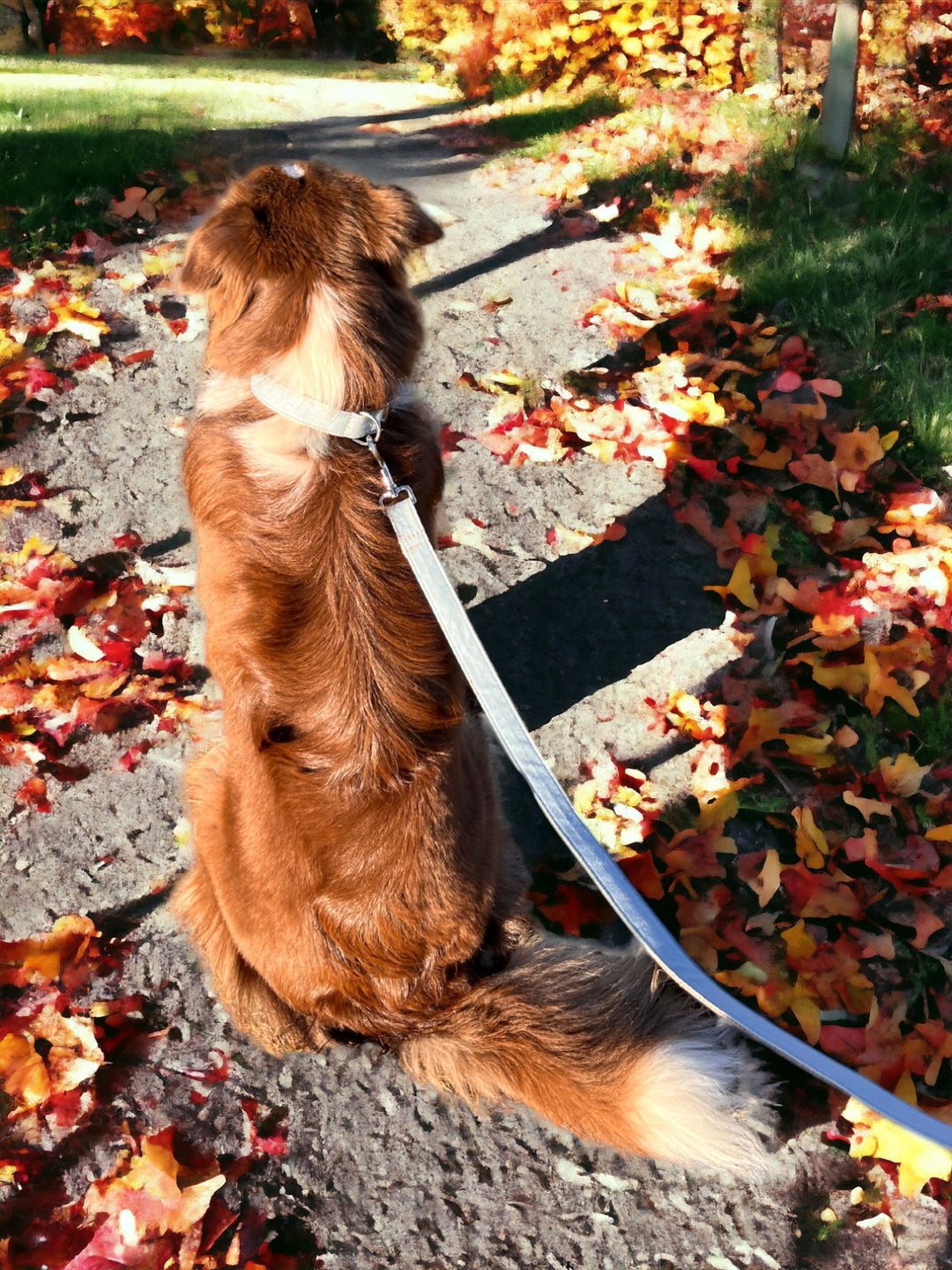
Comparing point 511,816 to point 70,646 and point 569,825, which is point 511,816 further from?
point 70,646

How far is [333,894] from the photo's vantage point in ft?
6.40

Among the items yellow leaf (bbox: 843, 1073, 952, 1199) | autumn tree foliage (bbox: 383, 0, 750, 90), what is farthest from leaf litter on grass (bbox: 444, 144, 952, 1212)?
autumn tree foliage (bbox: 383, 0, 750, 90)

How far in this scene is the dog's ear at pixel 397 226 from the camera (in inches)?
96.1

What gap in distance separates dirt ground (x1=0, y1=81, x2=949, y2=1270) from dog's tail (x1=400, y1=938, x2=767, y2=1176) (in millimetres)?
498

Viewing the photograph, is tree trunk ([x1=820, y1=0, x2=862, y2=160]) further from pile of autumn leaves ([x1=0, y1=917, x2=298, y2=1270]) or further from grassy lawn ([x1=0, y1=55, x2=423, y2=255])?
pile of autumn leaves ([x1=0, y1=917, x2=298, y2=1270])

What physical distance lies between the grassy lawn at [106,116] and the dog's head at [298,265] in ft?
11.7

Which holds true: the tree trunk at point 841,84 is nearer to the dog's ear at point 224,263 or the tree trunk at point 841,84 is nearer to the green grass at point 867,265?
the green grass at point 867,265

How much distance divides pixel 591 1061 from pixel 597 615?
2.06 metres

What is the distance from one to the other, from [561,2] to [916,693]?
5.71m

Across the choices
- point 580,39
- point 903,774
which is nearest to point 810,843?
point 903,774

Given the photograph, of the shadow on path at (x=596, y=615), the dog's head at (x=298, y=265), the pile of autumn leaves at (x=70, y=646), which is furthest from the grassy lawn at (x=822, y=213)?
the pile of autumn leaves at (x=70, y=646)

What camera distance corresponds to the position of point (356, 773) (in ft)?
6.50

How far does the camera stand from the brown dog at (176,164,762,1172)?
1.99 metres

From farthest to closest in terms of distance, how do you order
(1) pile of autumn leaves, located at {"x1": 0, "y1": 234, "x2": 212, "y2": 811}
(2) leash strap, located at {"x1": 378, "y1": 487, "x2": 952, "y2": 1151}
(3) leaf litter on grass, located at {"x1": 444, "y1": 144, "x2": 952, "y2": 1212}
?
(1) pile of autumn leaves, located at {"x1": 0, "y1": 234, "x2": 212, "y2": 811} < (3) leaf litter on grass, located at {"x1": 444, "y1": 144, "x2": 952, "y2": 1212} < (2) leash strap, located at {"x1": 378, "y1": 487, "x2": 952, "y2": 1151}
